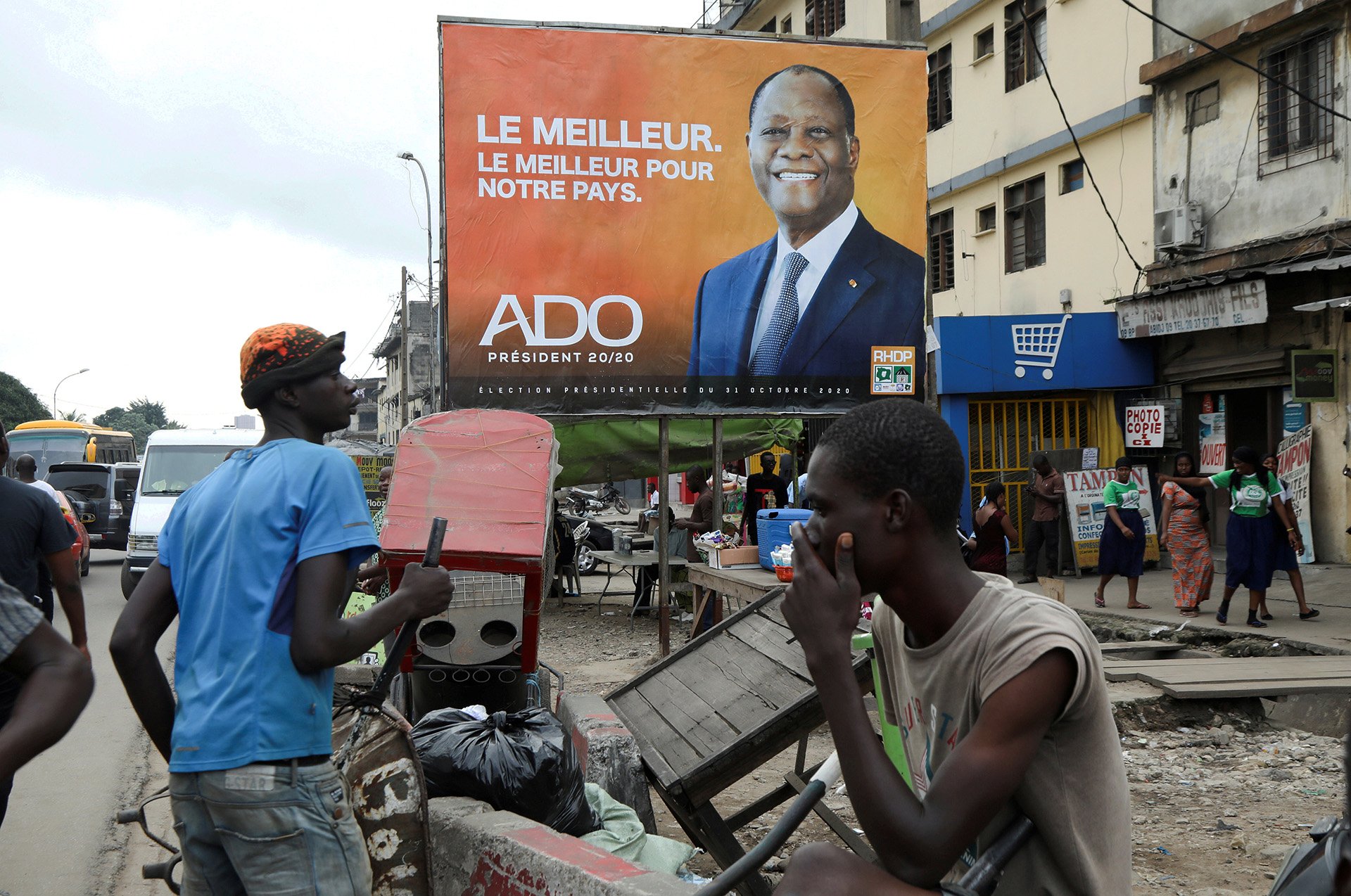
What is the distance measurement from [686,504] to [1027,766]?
32.2 metres

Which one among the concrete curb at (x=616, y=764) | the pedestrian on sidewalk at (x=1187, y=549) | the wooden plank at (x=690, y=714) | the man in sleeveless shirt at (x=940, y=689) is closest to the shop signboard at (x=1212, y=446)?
the pedestrian on sidewalk at (x=1187, y=549)

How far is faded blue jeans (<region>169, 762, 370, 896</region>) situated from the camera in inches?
84.7

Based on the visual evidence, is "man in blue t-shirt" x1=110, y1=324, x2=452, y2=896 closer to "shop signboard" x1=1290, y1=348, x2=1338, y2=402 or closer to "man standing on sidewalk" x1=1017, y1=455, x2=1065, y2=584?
"man standing on sidewalk" x1=1017, y1=455, x2=1065, y2=584

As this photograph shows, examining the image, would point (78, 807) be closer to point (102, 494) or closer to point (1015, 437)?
point (1015, 437)

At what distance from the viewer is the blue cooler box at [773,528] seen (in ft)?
26.3

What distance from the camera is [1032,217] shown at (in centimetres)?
1944

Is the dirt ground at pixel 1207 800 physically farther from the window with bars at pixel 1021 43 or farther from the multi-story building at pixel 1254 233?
the window with bars at pixel 1021 43

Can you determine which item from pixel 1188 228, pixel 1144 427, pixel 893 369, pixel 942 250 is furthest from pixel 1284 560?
pixel 942 250

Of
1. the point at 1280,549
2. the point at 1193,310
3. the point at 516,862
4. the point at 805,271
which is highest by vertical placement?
the point at 805,271

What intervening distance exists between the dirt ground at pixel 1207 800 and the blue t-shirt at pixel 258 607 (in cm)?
314

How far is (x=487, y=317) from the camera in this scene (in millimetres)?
10570

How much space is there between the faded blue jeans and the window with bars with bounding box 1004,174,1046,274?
61.2 ft

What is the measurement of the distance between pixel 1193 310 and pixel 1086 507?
2.98m

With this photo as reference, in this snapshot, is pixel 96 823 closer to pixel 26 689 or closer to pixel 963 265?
pixel 26 689
